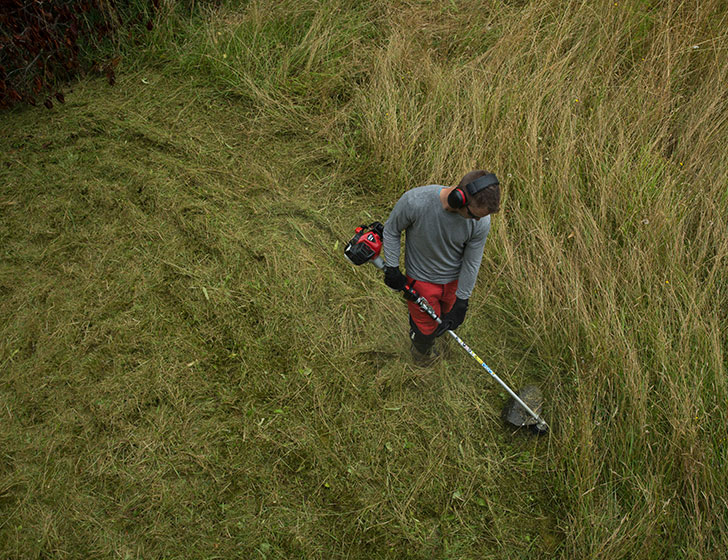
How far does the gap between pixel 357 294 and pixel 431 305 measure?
3.15 feet

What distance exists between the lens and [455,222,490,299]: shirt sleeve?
2938mm

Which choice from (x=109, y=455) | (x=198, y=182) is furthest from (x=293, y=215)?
(x=109, y=455)

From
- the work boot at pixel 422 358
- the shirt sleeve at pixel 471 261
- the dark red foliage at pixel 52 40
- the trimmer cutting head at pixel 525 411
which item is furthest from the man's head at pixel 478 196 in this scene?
the dark red foliage at pixel 52 40

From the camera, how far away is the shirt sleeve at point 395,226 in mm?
2881

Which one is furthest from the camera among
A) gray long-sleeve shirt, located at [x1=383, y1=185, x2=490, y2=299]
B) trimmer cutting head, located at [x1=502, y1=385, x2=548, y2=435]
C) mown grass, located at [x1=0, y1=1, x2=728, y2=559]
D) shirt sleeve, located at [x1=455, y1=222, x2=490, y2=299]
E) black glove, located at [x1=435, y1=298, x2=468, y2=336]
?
trimmer cutting head, located at [x1=502, y1=385, x2=548, y2=435]

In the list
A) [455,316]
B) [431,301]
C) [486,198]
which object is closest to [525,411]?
[455,316]

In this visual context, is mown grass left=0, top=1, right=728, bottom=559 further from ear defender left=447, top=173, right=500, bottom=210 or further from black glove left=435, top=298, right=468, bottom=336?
ear defender left=447, top=173, right=500, bottom=210

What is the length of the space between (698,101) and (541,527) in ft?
12.8

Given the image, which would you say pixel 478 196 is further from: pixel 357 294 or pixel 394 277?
pixel 357 294

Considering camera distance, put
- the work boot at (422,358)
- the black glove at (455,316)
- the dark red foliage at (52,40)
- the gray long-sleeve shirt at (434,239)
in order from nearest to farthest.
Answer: the gray long-sleeve shirt at (434,239) < the black glove at (455,316) < the work boot at (422,358) < the dark red foliage at (52,40)

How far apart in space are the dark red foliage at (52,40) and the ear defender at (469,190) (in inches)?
166

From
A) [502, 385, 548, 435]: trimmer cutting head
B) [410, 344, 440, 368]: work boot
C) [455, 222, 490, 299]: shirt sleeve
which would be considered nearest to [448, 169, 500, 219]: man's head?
[455, 222, 490, 299]: shirt sleeve

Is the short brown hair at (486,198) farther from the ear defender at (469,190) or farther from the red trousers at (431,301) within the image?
the red trousers at (431,301)

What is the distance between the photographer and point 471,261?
3.03m
